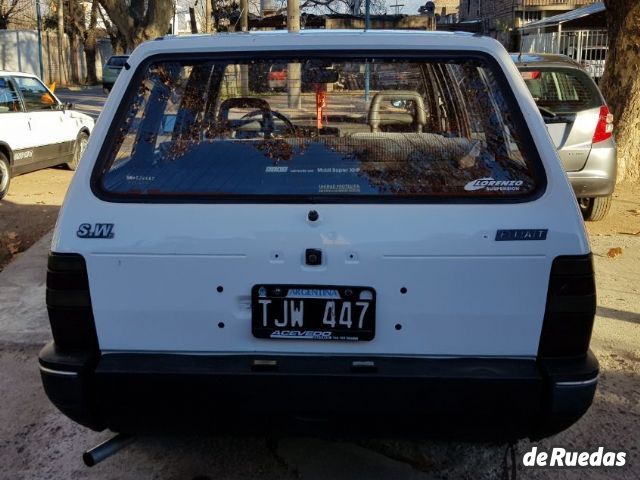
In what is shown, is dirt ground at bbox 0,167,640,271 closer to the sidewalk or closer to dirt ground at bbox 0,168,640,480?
the sidewalk

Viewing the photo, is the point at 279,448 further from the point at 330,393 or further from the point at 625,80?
the point at 625,80

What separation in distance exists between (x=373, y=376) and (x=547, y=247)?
30.1 inches

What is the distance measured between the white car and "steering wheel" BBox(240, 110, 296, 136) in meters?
7.63

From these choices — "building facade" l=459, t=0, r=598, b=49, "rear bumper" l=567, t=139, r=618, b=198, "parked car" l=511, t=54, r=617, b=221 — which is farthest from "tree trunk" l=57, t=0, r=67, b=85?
"rear bumper" l=567, t=139, r=618, b=198

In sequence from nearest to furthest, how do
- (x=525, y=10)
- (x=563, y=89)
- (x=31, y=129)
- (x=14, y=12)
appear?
(x=563, y=89), (x=31, y=129), (x=525, y=10), (x=14, y=12)

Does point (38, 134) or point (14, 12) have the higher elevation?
point (14, 12)

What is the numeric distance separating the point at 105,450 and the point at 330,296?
1119 millimetres

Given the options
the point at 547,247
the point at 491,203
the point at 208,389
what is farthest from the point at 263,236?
the point at 547,247

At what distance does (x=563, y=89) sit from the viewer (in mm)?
8070

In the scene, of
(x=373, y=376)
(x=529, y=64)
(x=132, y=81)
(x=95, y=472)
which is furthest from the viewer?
(x=529, y=64)

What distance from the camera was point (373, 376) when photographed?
252 cm

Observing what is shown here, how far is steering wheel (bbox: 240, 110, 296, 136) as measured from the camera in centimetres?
305

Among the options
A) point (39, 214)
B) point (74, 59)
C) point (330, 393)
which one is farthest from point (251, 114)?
point (74, 59)

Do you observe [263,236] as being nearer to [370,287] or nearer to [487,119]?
[370,287]
